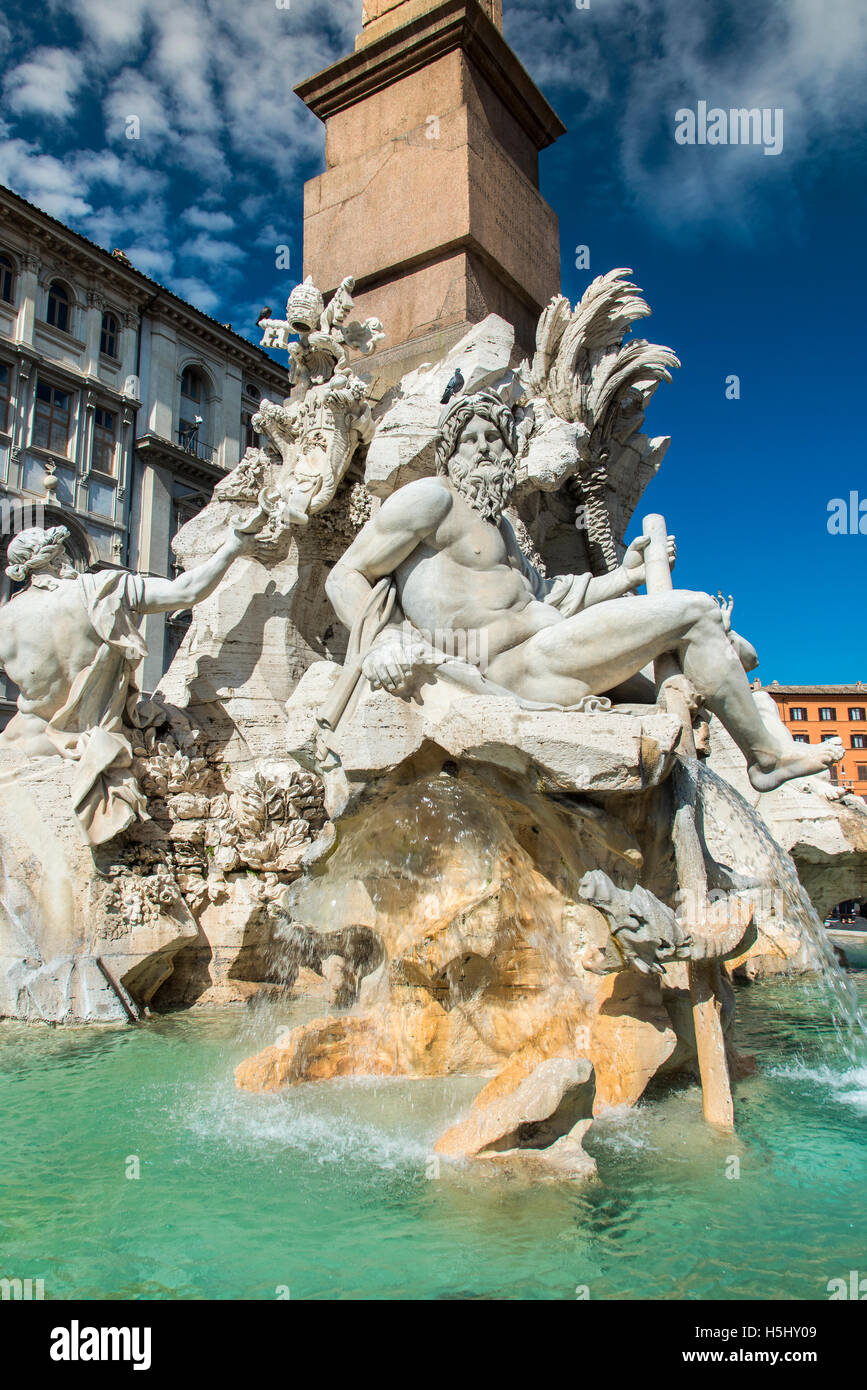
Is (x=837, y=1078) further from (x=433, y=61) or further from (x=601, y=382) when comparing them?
(x=433, y=61)

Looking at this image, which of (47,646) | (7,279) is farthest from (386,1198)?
(7,279)

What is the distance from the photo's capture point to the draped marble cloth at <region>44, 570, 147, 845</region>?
5332 millimetres

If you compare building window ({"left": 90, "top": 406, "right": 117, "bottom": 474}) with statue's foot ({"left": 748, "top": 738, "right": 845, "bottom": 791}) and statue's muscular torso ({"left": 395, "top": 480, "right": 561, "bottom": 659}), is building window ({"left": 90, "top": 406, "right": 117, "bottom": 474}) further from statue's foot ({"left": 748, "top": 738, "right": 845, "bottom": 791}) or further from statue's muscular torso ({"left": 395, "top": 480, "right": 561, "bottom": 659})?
statue's foot ({"left": 748, "top": 738, "right": 845, "bottom": 791})

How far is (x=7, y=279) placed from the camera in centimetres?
2355

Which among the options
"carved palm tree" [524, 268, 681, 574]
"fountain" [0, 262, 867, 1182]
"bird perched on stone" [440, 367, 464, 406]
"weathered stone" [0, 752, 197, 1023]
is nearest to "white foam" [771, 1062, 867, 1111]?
"fountain" [0, 262, 867, 1182]

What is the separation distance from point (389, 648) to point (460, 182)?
15.4 ft

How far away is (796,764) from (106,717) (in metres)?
3.96

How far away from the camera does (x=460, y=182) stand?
263 inches

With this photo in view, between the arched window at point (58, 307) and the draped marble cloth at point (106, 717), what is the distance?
22.4m

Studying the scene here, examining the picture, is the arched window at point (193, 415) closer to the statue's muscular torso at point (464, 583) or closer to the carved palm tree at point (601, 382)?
the carved palm tree at point (601, 382)

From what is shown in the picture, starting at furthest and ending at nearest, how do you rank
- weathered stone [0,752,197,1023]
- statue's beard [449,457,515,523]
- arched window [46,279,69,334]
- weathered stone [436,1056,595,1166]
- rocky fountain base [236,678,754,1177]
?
1. arched window [46,279,69,334]
2. weathered stone [0,752,197,1023]
3. statue's beard [449,457,515,523]
4. rocky fountain base [236,678,754,1177]
5. weathered stone [436,1056,595,1166]

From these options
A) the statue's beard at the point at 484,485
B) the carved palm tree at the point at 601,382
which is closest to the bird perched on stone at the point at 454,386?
the statue's beard at the point at 484,485
